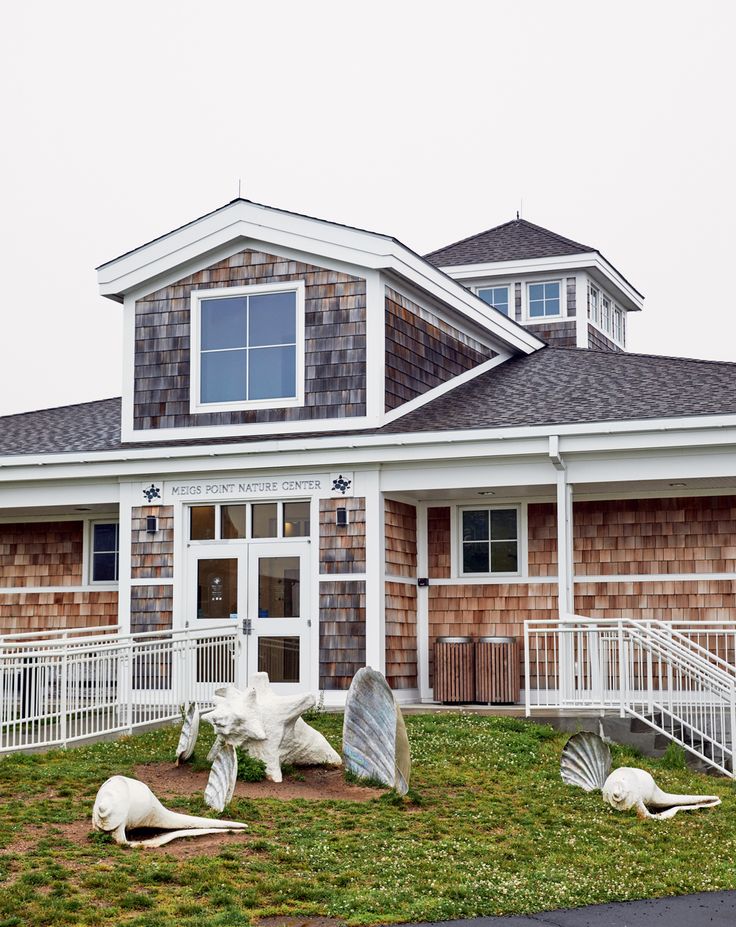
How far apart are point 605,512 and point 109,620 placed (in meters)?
7.43

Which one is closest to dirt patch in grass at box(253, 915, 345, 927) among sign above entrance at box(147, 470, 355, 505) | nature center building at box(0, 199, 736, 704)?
nature center building at box(0, 199, 736, 704)

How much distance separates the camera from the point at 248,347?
58.0 feet

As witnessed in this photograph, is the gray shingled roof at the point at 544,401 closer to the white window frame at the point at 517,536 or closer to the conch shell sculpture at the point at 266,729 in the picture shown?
the white window frame at the point at 517,536

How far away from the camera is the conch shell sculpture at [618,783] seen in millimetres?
10516

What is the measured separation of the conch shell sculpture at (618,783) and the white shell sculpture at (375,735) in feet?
4.76

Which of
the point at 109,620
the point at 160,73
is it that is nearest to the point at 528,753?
the point at 109,620

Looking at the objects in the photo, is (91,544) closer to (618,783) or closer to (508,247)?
(618,783)

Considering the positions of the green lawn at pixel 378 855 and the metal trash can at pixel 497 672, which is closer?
the green lawn at pixel 378 855

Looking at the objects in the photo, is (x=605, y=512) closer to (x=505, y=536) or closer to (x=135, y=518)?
(x=505, y=536)

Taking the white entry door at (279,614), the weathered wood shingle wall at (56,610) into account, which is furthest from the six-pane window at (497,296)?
the white entry door at (279,614)

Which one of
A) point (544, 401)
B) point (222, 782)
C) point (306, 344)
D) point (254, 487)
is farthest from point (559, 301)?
point (222, 782)

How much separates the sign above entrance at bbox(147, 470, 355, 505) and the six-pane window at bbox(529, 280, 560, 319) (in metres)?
13.2

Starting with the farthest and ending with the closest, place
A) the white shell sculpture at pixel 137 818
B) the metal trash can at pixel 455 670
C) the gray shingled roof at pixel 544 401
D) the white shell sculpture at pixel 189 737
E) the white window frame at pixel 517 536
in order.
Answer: the white window frame at pixel 517 536, the metal trash can at pixel 455 670, the gray shingled roof at pixel 544 401, the white shell sculpture at pixel 189 737, the white shell sculpture at pixel 137 818

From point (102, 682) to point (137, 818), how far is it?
5.67 metres
